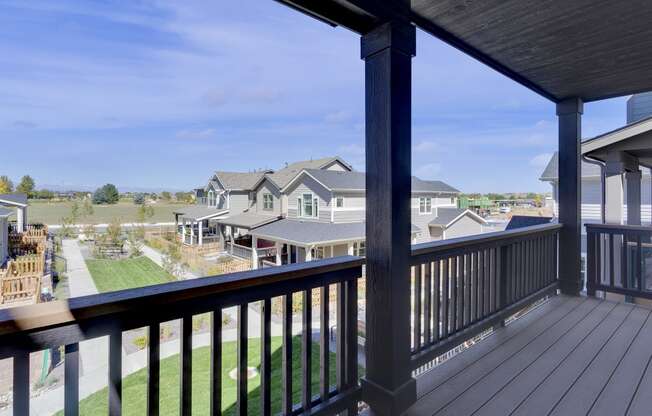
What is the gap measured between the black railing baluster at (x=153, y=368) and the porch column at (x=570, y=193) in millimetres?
4476

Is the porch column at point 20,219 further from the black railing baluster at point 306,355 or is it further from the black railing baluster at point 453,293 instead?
the black railing baluster at point 453,293

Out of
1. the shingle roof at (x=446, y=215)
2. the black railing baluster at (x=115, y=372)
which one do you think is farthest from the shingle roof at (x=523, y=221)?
the black railing baluster at (x=115, y=372)

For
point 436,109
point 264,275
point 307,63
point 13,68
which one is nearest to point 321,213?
point 307,63

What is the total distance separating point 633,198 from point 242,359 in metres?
6.75

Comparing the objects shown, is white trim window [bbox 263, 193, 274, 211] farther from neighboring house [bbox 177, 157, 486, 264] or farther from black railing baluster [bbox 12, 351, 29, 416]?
black railing baluster [bbox 12, 351, 29, 416]

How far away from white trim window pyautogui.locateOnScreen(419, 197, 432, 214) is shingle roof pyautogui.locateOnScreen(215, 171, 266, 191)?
19.4 feet

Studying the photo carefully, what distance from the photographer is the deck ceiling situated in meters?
1.87

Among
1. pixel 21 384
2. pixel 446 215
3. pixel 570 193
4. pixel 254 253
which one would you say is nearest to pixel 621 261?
pixel 570 193

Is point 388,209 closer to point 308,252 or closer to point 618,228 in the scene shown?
point 618,228

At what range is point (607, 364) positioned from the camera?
2529 mm

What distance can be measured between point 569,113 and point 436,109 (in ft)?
32.5

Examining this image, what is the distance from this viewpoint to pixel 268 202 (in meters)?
12.5

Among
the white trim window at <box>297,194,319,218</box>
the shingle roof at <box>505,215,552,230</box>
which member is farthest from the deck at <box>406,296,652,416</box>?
the white trim window at <box>297,194,319,218</box>

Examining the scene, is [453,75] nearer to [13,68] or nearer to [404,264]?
[404,264]
